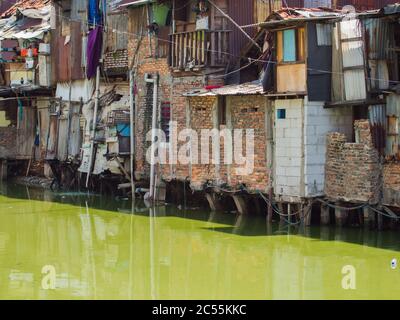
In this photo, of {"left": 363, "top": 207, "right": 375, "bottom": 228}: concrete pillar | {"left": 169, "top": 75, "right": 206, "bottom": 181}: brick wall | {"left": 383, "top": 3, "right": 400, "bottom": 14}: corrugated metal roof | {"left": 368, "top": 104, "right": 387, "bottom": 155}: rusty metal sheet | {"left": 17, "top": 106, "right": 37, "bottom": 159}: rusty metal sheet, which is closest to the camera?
{"left": 383, "top": 3, "right": 400, "bottom": 14}: corrugated metal roof

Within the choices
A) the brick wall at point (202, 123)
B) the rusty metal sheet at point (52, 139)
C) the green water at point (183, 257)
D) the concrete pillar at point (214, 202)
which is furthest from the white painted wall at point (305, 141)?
the rusty metal sheet at point (52, 139)

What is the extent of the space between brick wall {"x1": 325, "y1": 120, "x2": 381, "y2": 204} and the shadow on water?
837 millimetres

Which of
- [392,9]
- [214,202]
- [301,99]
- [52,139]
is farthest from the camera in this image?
[52,139]

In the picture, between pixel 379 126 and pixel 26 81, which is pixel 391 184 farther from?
pixel 26 81

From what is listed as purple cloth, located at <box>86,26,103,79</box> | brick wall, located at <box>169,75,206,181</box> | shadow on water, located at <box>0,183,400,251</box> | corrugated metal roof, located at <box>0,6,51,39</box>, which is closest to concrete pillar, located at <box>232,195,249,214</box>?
shadow on water, located at <box>0,183,400,251</box>

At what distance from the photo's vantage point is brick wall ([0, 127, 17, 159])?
32.9 meters

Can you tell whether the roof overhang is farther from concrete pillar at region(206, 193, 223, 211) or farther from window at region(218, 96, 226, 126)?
concrete pillar at region(206, 193, 223, 211)

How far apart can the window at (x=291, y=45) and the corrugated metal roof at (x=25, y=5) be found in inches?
621

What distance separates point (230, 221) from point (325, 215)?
9.10ft

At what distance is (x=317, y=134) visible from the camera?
62.6 ft

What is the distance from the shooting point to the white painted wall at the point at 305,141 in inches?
747

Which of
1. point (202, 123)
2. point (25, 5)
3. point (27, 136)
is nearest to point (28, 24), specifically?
point (25, 5)

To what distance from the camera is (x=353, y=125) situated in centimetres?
1914
